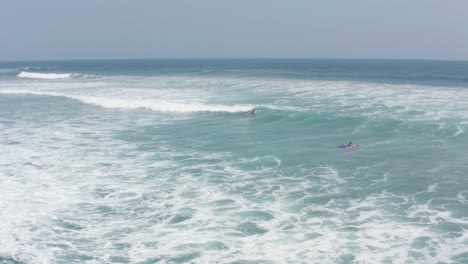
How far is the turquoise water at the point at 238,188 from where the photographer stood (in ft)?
43.2

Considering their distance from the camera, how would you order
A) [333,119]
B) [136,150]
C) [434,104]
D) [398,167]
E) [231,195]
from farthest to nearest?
[434,104], [333,119], [136,150], [398,167], [231,195]

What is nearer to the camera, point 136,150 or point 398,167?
point 398,167

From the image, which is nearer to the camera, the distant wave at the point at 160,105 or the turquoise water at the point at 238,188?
the turquoise water at the point at 238,188

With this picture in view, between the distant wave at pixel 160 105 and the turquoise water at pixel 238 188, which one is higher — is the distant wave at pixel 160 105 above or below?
above

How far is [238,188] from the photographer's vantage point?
18.6 m

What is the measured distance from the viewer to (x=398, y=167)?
21156 mm

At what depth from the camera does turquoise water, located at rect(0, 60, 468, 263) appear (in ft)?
43.2

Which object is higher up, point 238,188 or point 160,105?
point 160,105

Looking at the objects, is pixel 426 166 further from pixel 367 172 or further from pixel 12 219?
pixel 12 219

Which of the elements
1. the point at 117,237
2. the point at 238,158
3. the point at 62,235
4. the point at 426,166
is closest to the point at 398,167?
the point at 426,166

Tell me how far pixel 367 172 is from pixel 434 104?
2511 cm

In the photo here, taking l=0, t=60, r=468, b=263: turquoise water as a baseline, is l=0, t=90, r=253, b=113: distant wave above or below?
above

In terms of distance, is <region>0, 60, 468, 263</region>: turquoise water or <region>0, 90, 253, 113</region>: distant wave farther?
<region>0, 90, 253, 113</region>: distant wave

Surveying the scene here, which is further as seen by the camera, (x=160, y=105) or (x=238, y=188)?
(x=160, y=105)
